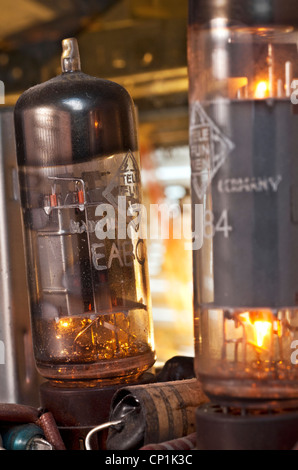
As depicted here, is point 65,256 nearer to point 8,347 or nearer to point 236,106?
point 8,347

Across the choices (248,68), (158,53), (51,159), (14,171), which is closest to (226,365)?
(248,68)

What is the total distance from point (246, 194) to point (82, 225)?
13.8 inches

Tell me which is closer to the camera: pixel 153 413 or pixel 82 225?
pixel 153 413

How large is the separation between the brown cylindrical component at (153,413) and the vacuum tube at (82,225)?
12 cm

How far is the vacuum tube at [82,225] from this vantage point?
3.41ft

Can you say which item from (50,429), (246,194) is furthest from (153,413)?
(246,194)

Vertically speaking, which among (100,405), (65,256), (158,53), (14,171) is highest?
(158,53)

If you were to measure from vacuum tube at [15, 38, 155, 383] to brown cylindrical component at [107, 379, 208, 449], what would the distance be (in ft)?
0.40

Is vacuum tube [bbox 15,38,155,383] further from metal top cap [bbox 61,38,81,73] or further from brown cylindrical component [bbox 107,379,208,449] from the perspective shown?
brown cylindrical component [bbox 107,379,208,449]

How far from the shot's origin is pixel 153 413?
0.86 meters

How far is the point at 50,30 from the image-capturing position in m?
3.40

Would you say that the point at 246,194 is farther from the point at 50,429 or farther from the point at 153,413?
the point at 50,429

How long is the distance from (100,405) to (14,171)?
408mm

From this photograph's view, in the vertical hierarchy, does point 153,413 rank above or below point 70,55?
below
